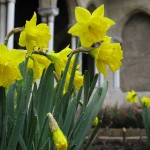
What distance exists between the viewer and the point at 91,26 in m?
1.46

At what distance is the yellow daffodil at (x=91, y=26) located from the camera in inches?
56.7

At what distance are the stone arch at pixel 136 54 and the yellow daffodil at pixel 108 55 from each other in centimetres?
1690

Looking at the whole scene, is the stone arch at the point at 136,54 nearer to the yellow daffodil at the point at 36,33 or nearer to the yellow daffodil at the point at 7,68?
the yellow daffodil at the point at 36,33

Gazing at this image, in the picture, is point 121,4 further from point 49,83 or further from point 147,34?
point 49,83

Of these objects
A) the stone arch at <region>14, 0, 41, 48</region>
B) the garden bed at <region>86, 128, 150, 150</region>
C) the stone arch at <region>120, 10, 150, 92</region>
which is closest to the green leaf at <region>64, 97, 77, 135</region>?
the garden bed at <region>86, 128, 150, 150</region>

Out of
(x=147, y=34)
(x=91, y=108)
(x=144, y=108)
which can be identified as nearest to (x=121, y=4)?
(x=147, y=34)

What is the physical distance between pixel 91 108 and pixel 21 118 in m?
0.39

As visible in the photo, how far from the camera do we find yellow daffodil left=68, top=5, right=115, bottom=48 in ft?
4.73

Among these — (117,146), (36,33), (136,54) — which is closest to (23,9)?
(136,54)

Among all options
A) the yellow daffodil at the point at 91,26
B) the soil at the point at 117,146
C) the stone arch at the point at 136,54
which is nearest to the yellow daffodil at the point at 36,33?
the yellow daffodil at the point at 91,26

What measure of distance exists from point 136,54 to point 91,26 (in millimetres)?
17241

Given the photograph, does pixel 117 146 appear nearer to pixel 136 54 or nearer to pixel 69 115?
pixel 69 115

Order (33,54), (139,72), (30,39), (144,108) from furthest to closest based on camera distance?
(139,72) < (144,108) < (33,54) < (30,39)

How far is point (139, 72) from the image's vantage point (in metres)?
18.4
